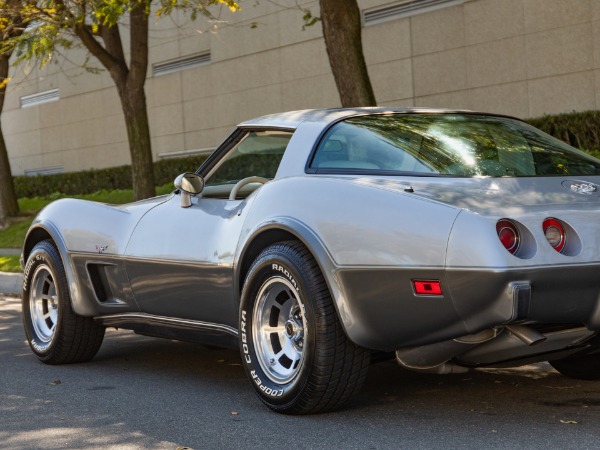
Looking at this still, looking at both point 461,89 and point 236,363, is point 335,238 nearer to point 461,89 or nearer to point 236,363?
point 236,363

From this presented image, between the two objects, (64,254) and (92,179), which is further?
(92,179)

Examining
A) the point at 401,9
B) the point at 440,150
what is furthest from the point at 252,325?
the point at 401,9

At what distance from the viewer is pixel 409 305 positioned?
4750 millimetres

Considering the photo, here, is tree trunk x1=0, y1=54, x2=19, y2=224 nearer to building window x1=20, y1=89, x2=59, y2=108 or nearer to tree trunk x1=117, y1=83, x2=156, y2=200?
tree trunk x1=117, y1=83, x2=156, y2=200

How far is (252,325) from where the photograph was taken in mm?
5512

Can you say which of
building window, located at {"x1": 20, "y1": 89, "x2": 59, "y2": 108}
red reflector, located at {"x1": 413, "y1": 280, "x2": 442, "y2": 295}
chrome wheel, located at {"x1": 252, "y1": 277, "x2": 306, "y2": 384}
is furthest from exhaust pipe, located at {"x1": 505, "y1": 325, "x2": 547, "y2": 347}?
building window, located at {"x1": 20, "y1": 89, "x2": 59, "y2": 108}

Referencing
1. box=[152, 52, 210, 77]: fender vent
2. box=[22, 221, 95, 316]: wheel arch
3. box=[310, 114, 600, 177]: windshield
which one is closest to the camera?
box=[310, 114, 600, 177]: windshield

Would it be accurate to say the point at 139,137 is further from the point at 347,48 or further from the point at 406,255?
the point at 406,255

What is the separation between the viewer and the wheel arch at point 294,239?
5.00 m

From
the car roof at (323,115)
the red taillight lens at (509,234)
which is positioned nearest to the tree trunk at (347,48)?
the car roof at (323,115)

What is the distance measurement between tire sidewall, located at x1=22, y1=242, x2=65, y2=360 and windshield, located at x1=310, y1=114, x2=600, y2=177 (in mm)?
2415

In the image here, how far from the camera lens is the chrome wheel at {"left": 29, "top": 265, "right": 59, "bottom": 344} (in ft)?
24.4

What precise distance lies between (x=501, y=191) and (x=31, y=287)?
3934 mm

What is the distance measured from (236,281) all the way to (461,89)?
12894 millimetres
